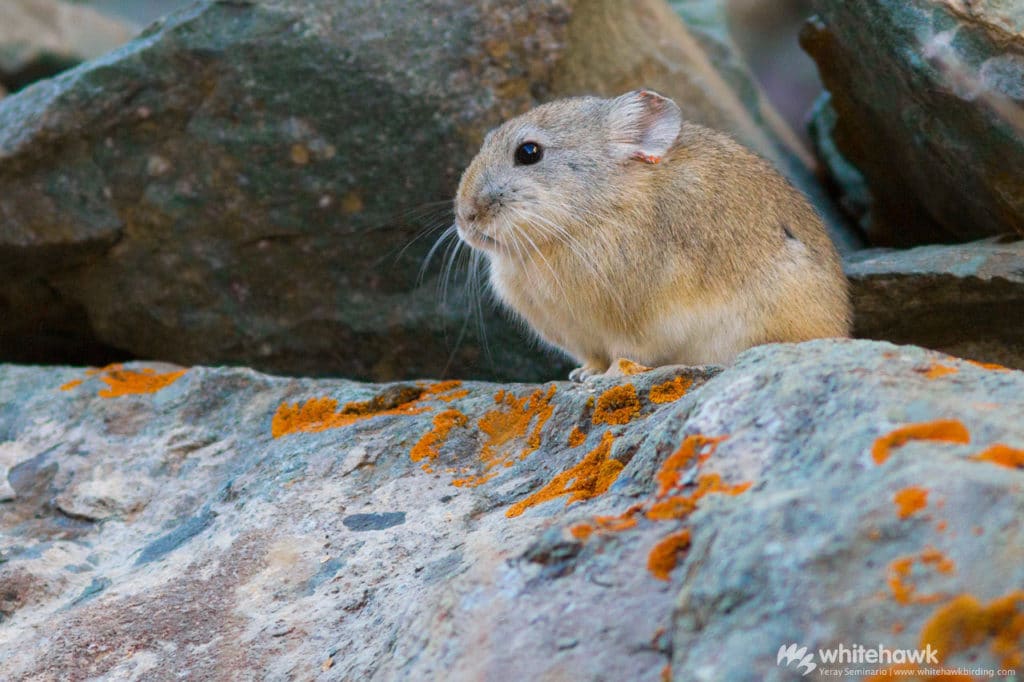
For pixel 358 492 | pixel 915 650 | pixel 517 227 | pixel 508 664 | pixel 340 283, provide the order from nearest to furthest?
pixel 915 650
pixel 508 664
pixel 358 492
pixel 517 227
pixel 340 283

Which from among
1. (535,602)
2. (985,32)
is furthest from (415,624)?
(985,32)

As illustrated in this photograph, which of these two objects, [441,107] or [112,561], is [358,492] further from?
[441,107]

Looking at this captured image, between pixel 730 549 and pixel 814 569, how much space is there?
0.19 metres

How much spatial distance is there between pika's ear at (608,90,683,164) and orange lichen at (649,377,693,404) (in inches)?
69.5

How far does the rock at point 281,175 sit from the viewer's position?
604 cm

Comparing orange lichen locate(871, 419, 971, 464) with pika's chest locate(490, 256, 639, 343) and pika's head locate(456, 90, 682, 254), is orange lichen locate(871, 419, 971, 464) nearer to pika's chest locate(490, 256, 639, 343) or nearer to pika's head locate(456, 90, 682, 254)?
pika's chest locate(490, 256, 639, 343)

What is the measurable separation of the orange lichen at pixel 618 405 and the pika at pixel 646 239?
1247mm

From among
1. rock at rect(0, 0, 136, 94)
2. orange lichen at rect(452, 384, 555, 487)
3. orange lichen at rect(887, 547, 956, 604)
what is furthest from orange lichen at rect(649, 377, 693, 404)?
rock at rect(0, 0, 136, 94)

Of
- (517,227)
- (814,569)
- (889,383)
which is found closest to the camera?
(814,569)

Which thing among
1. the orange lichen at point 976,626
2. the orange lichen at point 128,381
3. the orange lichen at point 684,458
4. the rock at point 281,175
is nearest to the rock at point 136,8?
the rock at point 281,175

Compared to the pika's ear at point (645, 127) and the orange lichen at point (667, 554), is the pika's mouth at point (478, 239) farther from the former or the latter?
the orange lichen at point (667, 554)

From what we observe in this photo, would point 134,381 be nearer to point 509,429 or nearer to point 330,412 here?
point 330,412

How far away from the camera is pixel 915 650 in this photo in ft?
6.31

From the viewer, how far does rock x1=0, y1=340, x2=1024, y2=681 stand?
80.8 inches
